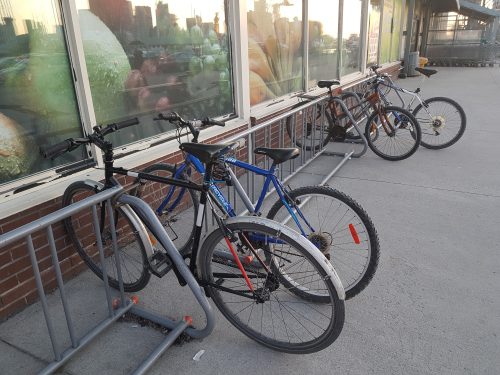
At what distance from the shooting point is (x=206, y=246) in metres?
2.11

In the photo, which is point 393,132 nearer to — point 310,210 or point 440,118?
point 440,118

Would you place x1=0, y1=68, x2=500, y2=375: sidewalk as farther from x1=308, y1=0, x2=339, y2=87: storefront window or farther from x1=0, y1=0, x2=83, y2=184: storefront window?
x1=308, y1=0, x2=339, y2=87: storefront window

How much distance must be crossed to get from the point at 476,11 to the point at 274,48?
58.0 ft

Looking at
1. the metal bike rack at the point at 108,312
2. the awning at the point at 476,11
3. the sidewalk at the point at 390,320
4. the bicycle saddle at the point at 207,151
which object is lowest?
the sidewalk at the point at 390,320

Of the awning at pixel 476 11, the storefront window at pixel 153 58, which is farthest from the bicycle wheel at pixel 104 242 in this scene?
the awning at pixel 476 11

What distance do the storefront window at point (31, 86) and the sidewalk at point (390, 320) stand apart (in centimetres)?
98

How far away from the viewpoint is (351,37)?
27.2 ft

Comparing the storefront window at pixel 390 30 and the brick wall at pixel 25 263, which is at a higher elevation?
the storefront window at pixel 390 30

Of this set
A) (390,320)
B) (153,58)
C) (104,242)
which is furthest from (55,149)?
(390,320)

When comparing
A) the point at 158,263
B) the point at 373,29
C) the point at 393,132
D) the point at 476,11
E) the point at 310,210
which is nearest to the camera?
the point at 158,263

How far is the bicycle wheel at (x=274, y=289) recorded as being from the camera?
6.38ft

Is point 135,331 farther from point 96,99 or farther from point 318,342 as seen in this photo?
point 96,99

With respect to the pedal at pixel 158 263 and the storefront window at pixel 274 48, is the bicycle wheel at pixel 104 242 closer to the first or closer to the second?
the pedal at pixel 158 263

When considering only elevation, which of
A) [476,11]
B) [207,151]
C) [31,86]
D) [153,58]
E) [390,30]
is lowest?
[207,151]
